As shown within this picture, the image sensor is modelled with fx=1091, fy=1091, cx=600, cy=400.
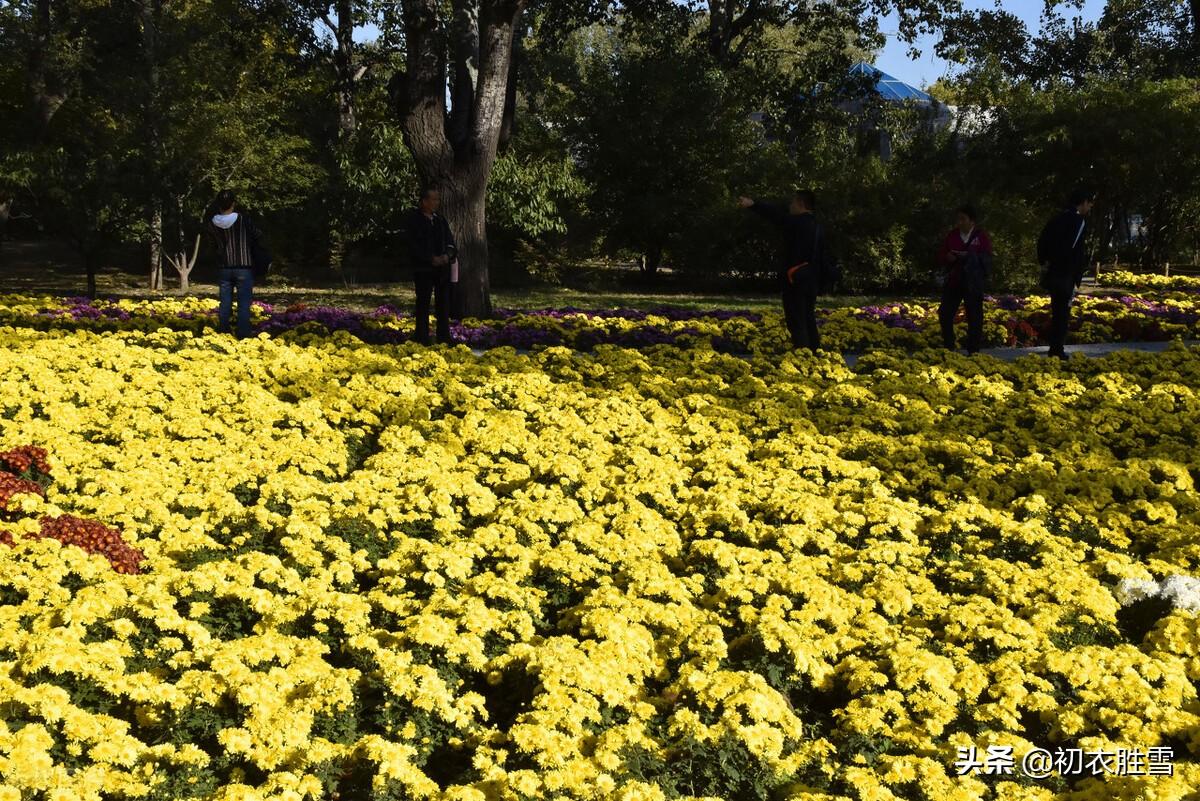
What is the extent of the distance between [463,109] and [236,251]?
13.9 feet

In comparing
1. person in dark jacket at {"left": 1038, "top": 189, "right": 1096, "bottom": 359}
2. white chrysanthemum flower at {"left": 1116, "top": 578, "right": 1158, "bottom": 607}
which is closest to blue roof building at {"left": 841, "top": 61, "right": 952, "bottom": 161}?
person in dark jacket at {"left": 1038, "top": 189, "right": 1096, "bottom": 359}

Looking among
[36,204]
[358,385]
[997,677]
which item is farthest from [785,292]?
[36,204]

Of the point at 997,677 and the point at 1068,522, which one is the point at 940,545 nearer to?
the point at 1068,522

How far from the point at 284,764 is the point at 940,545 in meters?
3.76

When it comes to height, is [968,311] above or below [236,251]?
below

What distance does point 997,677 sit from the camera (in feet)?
14.4

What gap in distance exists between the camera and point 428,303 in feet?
36.0

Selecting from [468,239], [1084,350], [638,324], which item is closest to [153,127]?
[468,239]

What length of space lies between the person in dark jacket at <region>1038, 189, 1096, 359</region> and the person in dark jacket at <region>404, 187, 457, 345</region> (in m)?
5.95

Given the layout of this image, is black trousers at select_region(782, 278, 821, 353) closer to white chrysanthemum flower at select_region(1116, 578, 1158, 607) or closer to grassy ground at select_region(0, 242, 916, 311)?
white chrysanthemum flower at select_region(1116, 578, 1158, 607)

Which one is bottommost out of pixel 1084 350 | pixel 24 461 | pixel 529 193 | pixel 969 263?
pixel 24 461

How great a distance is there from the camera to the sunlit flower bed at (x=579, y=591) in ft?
12.2

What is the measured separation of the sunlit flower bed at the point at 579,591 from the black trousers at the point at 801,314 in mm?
2067

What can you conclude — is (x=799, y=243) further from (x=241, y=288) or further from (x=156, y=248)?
(x=156, y=248)
